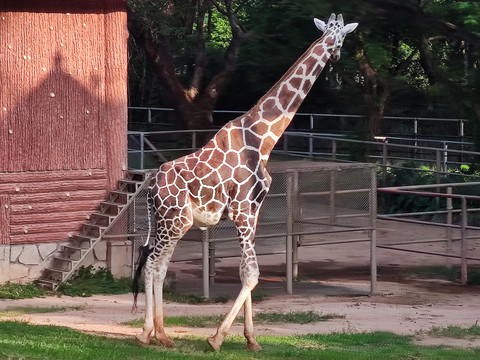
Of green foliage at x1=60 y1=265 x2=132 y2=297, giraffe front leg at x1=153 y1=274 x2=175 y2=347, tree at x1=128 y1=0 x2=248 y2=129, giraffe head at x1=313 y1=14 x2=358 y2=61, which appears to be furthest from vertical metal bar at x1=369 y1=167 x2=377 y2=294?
tree at x1=128 y1=0 x2=248 y2=129

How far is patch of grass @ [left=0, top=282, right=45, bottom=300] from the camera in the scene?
486 inches

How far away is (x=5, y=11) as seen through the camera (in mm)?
12891

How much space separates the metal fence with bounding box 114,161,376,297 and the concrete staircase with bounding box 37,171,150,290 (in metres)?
0.16

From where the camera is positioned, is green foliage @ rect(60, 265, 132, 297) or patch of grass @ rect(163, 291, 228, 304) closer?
patch of grass @ rect(163, 291, 228, 304)

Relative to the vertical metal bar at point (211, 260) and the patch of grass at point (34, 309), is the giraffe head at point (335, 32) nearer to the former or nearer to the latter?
the vertical metal bar at point (211, 260)

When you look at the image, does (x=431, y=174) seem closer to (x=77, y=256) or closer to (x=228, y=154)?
(x=77, y=256)

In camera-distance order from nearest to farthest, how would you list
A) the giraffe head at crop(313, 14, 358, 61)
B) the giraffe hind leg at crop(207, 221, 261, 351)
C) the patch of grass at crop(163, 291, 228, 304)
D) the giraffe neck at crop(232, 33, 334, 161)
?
the giraffe hind leg at crop(207, 221, 261, 351), the giraffe neck at crop(232, 33, 334, 161), the giraffe head at crop(313, 14, 358, 61), the patch of grass at crop(163, 291, 228, 304)

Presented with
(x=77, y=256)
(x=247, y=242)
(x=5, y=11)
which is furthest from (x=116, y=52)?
(x=247, y=242)

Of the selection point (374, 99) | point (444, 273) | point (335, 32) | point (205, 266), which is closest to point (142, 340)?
point (335, 32)

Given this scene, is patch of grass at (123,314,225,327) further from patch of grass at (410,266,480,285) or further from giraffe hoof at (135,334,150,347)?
patch of grass at (410,266,480,285)

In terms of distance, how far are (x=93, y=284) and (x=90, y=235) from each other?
2.36ft

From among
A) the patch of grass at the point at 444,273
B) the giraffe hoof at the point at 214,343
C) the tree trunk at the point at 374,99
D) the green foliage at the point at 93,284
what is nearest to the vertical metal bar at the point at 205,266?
the green foliage at the point at 93,284

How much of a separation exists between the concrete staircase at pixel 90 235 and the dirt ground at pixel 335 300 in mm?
632

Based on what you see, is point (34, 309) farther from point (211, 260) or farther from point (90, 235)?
point (211, 260)
